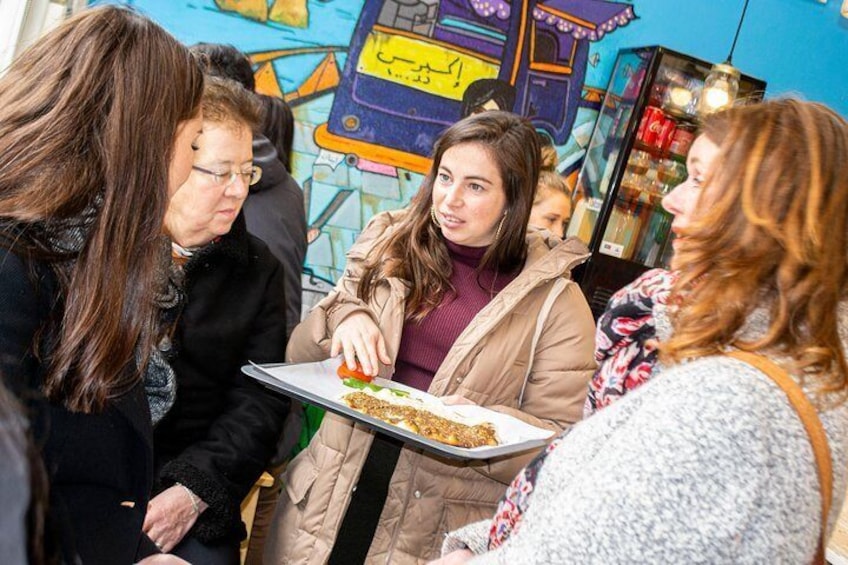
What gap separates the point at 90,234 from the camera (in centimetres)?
112

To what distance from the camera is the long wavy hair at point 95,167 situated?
107cm

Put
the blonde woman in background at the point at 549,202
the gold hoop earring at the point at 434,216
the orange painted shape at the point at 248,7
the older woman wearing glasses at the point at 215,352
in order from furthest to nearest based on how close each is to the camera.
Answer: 1. the orange painted shape at the point at 248,7
2. the blonde woman in background at the point at 549,202
3. the gold hoop earring at the point at 434,216
4. the older woman wearing glasses at the point at 215,352

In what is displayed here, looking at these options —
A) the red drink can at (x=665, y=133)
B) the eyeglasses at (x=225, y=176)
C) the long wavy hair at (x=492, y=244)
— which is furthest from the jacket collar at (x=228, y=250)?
the red drink can at (x=665, y=133)

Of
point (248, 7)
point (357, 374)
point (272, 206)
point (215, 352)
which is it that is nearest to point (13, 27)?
point (272, 206)

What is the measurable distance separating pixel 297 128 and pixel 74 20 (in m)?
3.73

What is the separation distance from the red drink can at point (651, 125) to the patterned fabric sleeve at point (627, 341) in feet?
13.9

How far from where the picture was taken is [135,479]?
1.23 meters

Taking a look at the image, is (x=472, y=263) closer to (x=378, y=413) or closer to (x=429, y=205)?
(x=429, y=205)

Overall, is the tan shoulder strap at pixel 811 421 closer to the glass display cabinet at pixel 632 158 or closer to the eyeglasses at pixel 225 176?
the eyeglasses at pixel 225 176

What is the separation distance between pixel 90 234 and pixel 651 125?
4.92 m

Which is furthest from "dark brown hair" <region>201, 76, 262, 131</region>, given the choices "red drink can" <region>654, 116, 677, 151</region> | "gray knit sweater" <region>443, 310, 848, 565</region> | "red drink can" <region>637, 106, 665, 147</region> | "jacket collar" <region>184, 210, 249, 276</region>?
"red drink can" <region>654, 116, 677, 151</region>

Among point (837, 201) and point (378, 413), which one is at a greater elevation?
point (837, 201)

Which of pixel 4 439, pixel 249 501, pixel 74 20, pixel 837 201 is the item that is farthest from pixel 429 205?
pixel 4 439

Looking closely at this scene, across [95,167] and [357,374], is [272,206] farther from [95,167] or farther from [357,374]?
[95,167]
